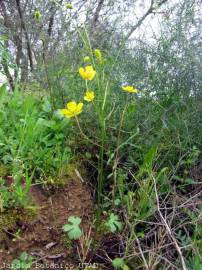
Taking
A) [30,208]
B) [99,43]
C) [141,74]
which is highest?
[99,43]

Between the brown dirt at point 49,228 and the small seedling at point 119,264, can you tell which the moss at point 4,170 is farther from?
the small seedling at point 119,264

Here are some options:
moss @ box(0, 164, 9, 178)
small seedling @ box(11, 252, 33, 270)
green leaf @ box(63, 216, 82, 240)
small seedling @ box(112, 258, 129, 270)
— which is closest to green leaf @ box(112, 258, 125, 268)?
small seedling @ box(112, 258, 129, 270)

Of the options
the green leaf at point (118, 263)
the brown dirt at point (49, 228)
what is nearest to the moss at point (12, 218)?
the brown dirt at point (49, 228)

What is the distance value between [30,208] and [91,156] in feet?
1.61

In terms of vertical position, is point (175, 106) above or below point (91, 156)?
above

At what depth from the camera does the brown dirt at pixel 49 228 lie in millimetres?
1198

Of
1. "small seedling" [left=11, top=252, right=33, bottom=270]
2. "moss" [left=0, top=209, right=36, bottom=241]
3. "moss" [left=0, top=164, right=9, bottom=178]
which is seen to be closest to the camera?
"small seedling" [left=11, top=252, right=33, bottom=270]

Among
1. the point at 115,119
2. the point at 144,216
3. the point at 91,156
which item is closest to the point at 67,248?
the point at 144,216

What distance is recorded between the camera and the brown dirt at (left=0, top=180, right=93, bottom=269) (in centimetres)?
120

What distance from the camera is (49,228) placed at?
4.27ft

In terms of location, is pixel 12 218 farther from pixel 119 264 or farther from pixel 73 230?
pixel 119 264

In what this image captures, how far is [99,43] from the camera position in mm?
2105

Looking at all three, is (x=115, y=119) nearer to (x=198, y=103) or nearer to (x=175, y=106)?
(x=175, y=106)

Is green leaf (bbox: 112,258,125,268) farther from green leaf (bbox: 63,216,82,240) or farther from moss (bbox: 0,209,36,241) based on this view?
moss (bbox: 0,209,36,241)
